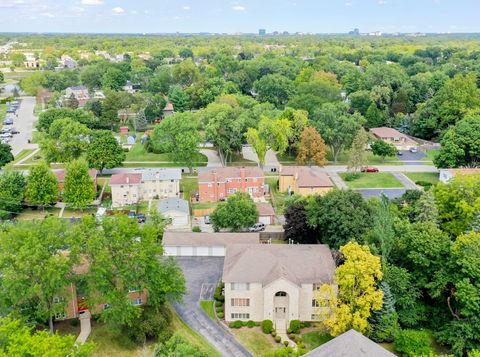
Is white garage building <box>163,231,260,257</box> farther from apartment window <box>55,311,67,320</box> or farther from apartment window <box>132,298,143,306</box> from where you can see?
apartment window <box>55,311,67,320</box>

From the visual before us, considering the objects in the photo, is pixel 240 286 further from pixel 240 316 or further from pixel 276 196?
pixel 276 196

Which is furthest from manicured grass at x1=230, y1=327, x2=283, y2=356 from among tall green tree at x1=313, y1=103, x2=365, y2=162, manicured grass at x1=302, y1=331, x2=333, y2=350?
tall green tree at x1=313, y1=103, x2=365, y2=162

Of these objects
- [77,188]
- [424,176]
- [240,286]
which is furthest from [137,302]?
[424,176]

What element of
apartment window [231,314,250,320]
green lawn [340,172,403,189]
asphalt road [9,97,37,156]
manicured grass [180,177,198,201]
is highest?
asphalt road [9,97,37,156]

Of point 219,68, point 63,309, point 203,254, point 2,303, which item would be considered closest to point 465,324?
point 203,254

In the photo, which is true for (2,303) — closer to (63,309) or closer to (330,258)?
(63,309)

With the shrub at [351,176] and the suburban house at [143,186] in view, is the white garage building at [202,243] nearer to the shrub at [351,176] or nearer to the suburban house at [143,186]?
the suburban house at [143,186]
